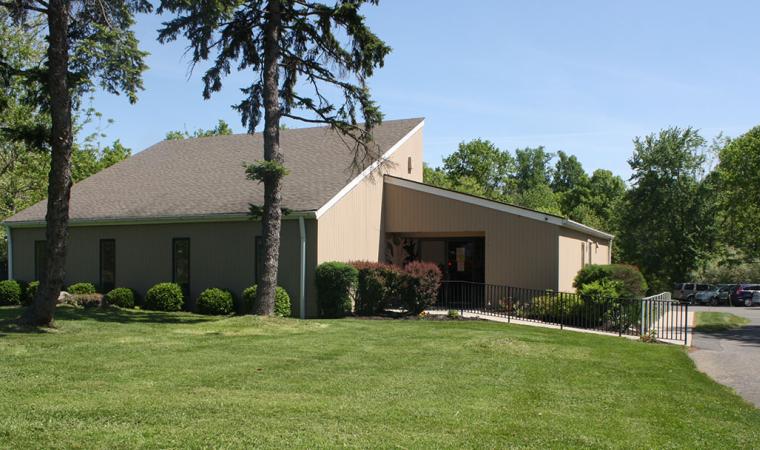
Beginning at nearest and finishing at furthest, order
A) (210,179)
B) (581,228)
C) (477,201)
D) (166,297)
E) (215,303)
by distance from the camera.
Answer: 1. (215,303)
2. (166,297)
3. (477,201)
4. (210,179)
5. (581,228)

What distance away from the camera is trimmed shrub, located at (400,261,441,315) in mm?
19656

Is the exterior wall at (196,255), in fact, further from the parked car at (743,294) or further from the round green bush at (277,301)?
the parked car at (743,294)

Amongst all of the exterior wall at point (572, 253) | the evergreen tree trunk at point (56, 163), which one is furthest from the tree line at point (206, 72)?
the exterior wall at point (572, 253)

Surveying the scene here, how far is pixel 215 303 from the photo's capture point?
19812 millimetres

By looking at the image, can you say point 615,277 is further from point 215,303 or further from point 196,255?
point 196,255

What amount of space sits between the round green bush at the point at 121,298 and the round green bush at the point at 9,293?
4.37 m

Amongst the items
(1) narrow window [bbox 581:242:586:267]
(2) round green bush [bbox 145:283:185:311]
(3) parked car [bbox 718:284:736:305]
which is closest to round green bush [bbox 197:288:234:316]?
(2) round green bush [bbox 145:283:185:311]

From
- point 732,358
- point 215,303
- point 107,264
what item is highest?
point 107,264

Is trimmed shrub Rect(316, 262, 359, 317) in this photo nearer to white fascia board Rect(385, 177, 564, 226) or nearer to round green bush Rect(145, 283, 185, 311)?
round green bush Rect(145, 283, 185, 311)

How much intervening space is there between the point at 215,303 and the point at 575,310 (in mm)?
10371

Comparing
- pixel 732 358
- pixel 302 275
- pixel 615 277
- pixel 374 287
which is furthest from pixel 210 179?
pixel 732 358

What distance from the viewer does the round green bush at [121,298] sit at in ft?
70.9

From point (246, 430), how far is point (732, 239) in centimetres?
5511

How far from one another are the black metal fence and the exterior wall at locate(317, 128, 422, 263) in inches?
124
